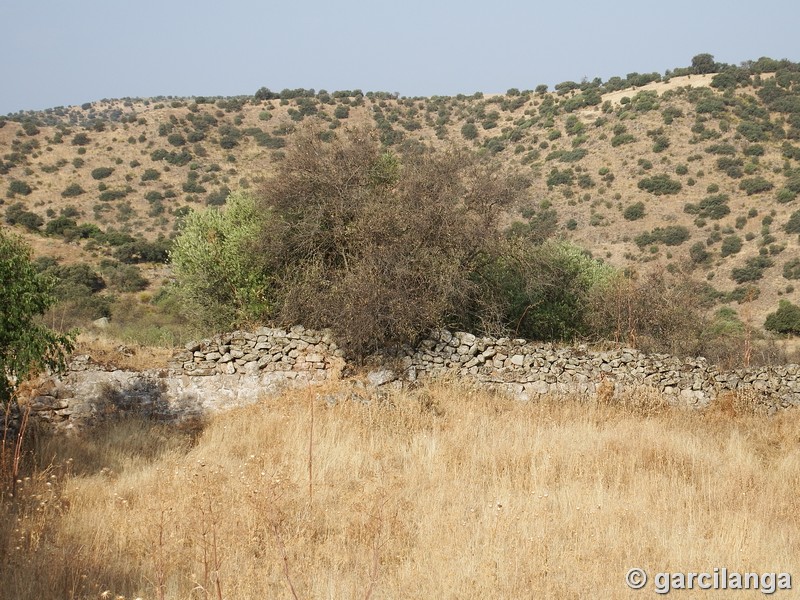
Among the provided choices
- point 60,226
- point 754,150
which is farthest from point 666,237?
point 60,226

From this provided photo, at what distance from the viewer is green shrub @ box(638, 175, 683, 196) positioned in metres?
47.4

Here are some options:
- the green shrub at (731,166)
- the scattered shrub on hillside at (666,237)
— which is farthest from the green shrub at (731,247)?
the green shrub at (731,166)

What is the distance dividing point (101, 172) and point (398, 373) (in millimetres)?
44390

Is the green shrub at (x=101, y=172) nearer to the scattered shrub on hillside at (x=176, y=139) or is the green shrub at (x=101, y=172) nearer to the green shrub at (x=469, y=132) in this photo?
the scattered shrub on hillside at (x=176, y=139)

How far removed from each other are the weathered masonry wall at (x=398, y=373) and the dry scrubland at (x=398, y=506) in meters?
1.34

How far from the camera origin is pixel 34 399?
41.3ft

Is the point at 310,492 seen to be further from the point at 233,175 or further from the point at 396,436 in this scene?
the point at 233,175

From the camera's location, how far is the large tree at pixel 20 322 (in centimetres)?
884

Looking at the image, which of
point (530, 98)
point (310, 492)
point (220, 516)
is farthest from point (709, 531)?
point (530, 98)

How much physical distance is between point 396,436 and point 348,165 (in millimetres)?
8385

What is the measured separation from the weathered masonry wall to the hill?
14119mm

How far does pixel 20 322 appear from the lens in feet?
29.8

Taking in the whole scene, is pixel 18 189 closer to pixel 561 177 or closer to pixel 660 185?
pixel 561 177

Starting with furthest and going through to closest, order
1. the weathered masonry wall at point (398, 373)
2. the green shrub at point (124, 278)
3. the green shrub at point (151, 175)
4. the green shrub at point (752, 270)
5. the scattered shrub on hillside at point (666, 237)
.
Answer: the green shrub at point (151, 175) → the scattered shrub on hillside at point (666, 237) → the green shrub at point (752, 270) → the green shrub at point (124, 278) → the weathered masonry wall at point (398, 373)
